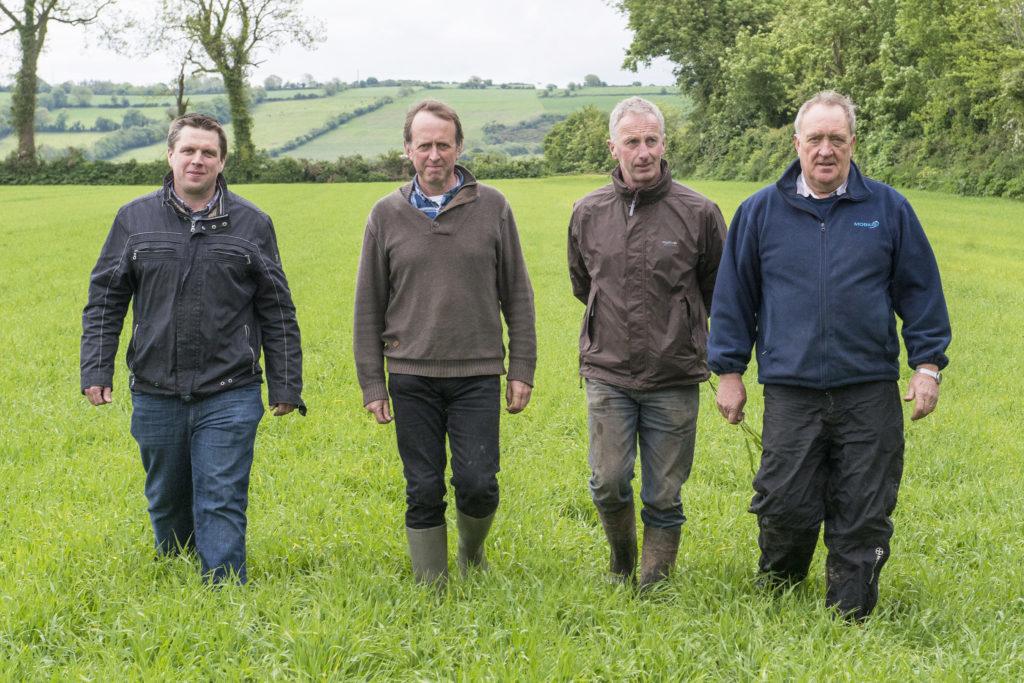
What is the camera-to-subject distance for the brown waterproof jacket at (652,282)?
4633 millimetres

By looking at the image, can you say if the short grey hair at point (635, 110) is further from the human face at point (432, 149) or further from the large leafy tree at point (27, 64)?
the large leafy tree at point (27, 64)

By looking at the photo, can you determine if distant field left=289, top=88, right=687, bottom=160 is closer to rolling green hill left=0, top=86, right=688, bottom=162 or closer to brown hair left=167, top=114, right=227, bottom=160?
rolling green hill left=0, top=86, right=688, bottom=162

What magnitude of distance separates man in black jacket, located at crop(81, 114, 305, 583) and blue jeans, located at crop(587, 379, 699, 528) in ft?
5.32

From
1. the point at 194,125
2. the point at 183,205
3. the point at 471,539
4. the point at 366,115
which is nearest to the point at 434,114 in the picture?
the point at 194,125

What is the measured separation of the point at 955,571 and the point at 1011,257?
55.2 feet

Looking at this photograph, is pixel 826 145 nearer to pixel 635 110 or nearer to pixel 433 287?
pixel 635 110

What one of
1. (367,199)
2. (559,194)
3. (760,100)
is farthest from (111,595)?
(760,100)

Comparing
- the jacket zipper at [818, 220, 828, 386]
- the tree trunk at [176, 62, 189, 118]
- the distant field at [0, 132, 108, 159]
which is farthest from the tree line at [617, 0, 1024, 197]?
the distant field at [0, 132, 108, 159]

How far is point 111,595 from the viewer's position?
419cm

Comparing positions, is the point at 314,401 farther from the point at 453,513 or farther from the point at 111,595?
the point at 111,595

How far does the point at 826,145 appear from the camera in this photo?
165 inches

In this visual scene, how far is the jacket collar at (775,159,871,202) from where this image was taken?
13.9 ft

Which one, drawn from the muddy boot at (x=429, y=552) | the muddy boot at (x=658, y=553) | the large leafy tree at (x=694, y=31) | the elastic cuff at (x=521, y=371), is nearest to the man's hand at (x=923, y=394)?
the muddy boot at (x=658, y=553)

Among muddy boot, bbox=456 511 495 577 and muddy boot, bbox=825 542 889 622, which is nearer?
muddy boot, bbox=825 542 889 622
